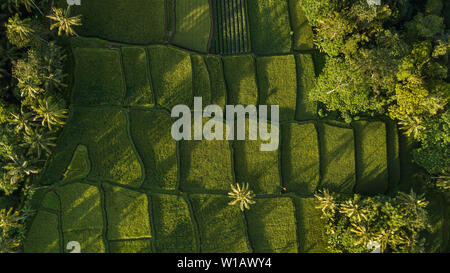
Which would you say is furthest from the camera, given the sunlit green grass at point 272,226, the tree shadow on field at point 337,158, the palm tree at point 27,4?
the tree shadow on field at point 337,158

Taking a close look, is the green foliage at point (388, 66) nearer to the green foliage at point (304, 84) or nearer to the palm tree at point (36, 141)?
the green foliage at point (304, 84)

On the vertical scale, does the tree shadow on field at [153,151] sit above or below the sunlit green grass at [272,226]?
above

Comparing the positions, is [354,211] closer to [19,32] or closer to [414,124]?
[414,124]

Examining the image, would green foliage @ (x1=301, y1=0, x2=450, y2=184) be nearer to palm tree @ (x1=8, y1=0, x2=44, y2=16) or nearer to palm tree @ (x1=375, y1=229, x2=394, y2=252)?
palm tree @ (x1=375, y1=229, x2=394, y2=252)

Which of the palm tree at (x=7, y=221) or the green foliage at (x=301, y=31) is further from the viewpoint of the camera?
the green foliage at (x=301, y=31)

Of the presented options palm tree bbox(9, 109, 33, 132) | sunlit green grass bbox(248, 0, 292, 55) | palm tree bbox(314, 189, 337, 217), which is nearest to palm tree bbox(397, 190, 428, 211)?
palm tree bbox(314, 189, 337, 217)

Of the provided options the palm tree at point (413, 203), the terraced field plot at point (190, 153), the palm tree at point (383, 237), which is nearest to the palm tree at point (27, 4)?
the terraced field plot at point (190, 153)

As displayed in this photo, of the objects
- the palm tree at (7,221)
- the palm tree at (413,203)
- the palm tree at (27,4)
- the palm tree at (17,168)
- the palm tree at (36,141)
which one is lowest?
the palm tree at (7,221)
